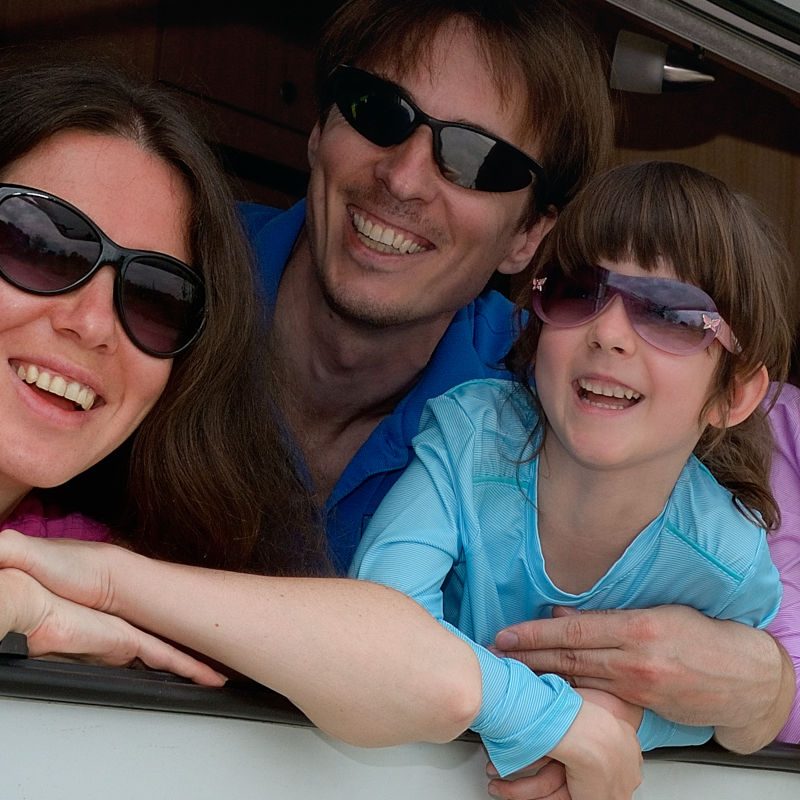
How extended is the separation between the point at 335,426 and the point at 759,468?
85cm

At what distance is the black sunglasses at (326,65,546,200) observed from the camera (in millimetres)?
2303

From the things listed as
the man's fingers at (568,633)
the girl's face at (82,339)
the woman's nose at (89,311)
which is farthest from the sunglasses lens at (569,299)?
the woman's nose at (89,311)

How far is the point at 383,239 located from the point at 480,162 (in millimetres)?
243

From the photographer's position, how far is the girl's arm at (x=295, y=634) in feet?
4.45

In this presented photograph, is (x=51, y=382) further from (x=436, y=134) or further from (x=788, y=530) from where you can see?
(x=788, y=530)

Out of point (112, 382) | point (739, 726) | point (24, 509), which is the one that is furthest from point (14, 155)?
point (739, 726)

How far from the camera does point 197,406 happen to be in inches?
71.3

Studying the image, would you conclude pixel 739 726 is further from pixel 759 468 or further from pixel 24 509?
pixel 24 509

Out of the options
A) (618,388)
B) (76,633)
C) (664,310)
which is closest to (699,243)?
(664,310)

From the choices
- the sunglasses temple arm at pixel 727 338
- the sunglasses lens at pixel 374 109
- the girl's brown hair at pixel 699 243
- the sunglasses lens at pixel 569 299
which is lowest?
the sunglasses temple arm at pixel 727 338

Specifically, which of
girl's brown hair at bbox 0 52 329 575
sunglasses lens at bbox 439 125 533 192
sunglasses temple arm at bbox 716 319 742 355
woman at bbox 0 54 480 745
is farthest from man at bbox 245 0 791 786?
sunglasses temple arm at bbox 716 319 742 355

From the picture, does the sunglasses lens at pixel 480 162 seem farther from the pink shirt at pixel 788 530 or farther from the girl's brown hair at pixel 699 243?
the pink shirt at pixel 788 530

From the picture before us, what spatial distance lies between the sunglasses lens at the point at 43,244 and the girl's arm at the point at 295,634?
303 millimetres

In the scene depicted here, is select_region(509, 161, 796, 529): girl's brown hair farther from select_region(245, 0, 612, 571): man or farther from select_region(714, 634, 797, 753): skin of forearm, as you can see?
select_region(245, 0, 612, 571): man
